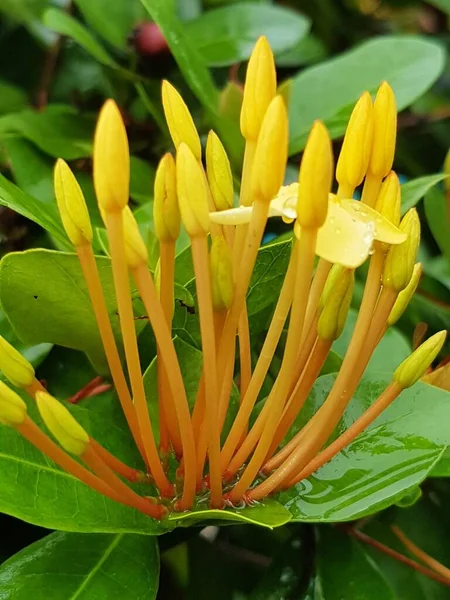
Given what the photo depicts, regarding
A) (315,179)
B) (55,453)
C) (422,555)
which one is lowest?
(422,555)

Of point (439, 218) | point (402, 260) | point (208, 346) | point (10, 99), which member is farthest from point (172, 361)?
point (10, 99)

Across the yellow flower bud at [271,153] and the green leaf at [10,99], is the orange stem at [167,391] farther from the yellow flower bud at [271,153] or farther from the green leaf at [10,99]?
the green leaf at [10,99]

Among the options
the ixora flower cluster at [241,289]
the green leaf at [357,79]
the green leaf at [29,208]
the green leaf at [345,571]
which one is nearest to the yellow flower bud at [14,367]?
the ixora flower cluster at [241,289]

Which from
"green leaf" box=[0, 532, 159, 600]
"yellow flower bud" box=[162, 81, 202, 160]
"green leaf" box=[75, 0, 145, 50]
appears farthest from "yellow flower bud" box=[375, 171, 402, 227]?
"green leaf" box=[75, 0, 145, 50]

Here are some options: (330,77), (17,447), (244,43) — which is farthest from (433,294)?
(17,447)

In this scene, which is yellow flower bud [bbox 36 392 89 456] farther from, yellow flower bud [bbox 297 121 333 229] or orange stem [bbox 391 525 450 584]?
orange stem [bbox 391 525 450 584]

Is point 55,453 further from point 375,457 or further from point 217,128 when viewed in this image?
point 217,128

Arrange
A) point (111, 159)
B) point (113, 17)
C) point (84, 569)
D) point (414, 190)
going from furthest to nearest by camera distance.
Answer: point (113, 17), point (414, 190), point (84, 569), point (111, 159)

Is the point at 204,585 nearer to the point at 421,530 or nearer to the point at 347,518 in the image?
the point at 421,530
